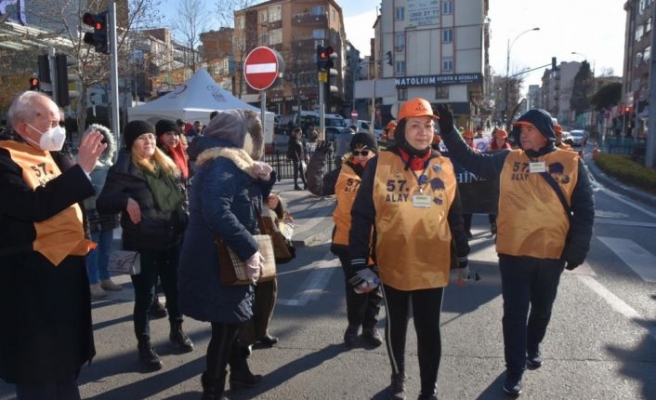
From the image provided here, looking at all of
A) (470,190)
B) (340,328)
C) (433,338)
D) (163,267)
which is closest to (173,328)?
(163,267)

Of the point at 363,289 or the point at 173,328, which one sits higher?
the point at 363,289

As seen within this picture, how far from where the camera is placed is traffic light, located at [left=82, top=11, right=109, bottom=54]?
9.46 meters

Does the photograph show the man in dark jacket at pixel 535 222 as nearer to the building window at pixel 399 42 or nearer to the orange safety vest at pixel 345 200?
the orange safety vest at pixel 345 200

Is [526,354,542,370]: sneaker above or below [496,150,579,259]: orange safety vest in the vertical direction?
below

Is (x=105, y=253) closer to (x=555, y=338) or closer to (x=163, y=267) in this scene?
(x=163, y=267)

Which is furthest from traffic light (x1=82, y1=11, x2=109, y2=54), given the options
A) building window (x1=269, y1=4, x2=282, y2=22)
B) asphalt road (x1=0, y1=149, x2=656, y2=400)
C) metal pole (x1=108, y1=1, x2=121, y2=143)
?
building window (x1=269, y1=4, x2=282, y2=22)

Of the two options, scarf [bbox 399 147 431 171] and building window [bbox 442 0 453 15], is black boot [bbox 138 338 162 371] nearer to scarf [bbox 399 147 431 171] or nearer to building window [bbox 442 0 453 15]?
scarf [bbox 399 147 431 171]

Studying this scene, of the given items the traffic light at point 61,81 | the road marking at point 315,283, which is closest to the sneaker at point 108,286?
the road marking at point 315,283

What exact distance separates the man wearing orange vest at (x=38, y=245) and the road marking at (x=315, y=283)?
319 centimetres

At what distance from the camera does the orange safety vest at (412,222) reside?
3307 mm

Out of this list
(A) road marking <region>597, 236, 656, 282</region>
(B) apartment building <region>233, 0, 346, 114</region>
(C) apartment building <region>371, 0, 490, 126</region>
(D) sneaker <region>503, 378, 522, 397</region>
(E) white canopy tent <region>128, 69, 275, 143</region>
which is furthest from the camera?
(B) apartment building <region>233, 0, 346, 114</region>

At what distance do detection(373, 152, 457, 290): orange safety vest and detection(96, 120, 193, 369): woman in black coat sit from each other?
5.99ft

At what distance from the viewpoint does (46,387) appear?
2668 mm

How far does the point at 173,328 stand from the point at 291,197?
29.9 feet
